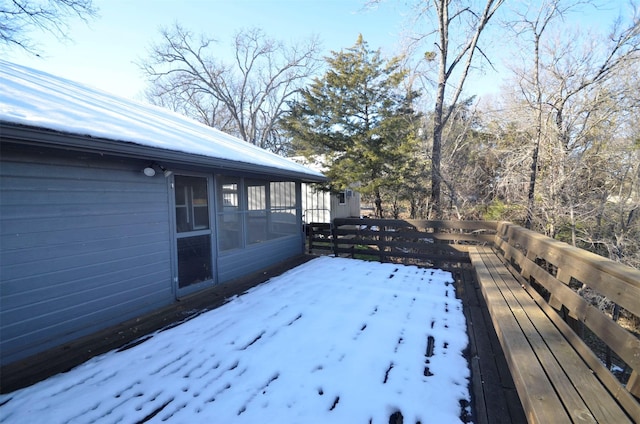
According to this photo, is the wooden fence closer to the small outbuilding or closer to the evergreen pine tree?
the evergreen pine tree

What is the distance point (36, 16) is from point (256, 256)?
7.36m

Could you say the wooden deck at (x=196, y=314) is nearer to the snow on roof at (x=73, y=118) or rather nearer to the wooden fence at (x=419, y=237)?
the wooden fence at (x=419, y=237)

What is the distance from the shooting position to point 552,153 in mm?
6723

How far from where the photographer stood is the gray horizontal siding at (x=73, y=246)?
8.24ft

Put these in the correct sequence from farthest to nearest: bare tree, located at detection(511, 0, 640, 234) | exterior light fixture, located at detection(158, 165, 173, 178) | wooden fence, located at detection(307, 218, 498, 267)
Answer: bare tree, located at detection(511, 0, 640, 234)
wooden fence, located at detection(307, 218, 498, 267)
exterior light fixture, located at detection(158, 165, 173, 178)

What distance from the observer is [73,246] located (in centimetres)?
287

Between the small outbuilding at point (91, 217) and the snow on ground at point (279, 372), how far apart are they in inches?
30.0

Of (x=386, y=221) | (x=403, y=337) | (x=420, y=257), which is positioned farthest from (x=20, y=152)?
(x=420, y=257)

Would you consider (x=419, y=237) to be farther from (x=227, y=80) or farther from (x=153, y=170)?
(x=227, y=80)

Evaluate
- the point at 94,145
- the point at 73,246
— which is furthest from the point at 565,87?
the point at 73,246

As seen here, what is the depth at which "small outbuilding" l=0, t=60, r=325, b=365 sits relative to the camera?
2490mm

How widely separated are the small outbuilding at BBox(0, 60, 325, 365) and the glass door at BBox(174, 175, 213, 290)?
0.02m

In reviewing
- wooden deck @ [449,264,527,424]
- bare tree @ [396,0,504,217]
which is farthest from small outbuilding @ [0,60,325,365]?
bare tree @ [396,0,504,217]

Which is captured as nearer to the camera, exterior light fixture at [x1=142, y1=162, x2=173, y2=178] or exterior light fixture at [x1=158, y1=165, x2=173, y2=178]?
exterior light fixture at [x1=142, y1=162, x2=173, y2=178]
